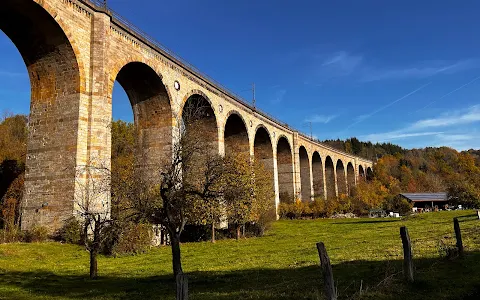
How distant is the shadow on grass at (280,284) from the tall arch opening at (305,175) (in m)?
44.5

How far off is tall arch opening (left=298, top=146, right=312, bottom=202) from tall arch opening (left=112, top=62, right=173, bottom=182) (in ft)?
109

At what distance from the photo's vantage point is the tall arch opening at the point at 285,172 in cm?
4897

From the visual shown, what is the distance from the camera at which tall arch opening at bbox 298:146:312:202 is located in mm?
56019

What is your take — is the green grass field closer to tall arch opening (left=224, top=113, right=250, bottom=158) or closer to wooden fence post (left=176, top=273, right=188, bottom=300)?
wooden fence post (left=176, top=273, right=188, bottom=300)

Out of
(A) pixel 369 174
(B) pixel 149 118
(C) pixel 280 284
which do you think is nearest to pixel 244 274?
(C) pixel 280 284

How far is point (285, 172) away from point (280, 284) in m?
41.0

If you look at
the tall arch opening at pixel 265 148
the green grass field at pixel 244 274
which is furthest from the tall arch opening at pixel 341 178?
the green grass field at pixel 244 274

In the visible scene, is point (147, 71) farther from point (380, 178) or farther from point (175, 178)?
point (380, 178)

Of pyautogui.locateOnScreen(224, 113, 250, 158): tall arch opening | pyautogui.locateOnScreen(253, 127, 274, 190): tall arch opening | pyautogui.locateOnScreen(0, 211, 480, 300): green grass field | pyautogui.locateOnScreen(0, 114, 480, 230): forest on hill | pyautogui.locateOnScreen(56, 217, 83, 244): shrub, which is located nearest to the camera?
pyautogui.locateOnScreen(0, 211, 480, 300): green grass field

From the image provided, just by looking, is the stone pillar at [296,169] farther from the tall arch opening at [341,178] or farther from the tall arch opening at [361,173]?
the tall arch opening at [361,173]

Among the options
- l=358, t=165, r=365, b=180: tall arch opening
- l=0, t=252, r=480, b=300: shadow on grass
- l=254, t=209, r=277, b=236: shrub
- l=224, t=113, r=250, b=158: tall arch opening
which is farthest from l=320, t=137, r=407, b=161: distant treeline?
l=0, t=252, r=480, b=300: shadow on grass

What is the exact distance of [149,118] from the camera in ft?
85.9

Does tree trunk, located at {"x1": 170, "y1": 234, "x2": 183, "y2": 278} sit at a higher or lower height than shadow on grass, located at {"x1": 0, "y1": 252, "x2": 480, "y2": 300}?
higher

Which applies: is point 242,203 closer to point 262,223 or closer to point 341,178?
point 262,223
